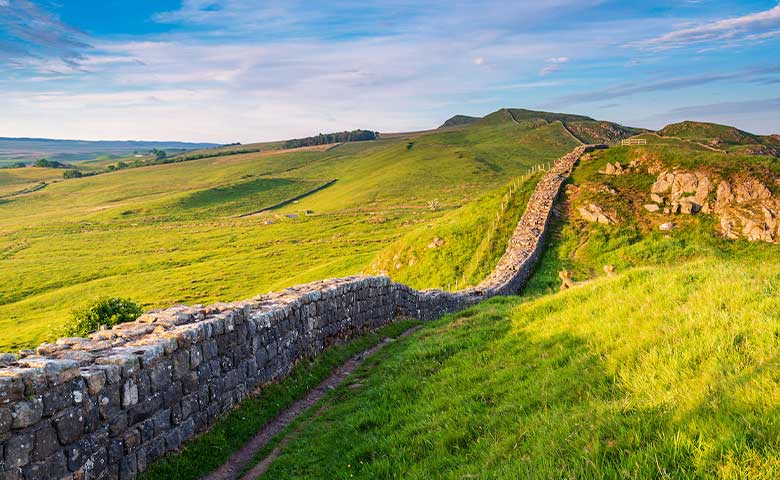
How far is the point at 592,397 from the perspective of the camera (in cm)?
740

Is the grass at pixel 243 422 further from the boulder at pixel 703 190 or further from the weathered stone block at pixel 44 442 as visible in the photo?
the boulder at pixel 703 190

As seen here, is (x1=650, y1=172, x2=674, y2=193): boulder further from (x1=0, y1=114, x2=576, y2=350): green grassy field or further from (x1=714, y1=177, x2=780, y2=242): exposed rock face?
(x1=0, y1=114, x2=576, y2=350): green grassy field

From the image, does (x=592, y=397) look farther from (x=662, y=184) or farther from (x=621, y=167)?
(x=621, y=167)

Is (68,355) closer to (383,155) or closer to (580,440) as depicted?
(580,440)

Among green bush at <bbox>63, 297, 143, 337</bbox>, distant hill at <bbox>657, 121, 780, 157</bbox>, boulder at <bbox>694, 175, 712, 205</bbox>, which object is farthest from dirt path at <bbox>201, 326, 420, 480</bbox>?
distant hill at <bbox>657, 121, 780, 157</bbox>

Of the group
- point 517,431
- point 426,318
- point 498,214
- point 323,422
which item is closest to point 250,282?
point 498,214

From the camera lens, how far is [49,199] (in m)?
162

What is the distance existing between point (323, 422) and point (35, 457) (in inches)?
222

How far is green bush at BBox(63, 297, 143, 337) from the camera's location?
2664cm

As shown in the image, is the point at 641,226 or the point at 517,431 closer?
the point at 517,431

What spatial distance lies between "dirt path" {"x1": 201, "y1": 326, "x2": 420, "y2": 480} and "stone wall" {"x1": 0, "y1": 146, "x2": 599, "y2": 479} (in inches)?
37.2

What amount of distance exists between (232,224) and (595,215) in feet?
287

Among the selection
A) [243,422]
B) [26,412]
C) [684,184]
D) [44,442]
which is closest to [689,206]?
[684,184]

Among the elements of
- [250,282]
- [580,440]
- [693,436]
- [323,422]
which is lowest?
[250,282]
